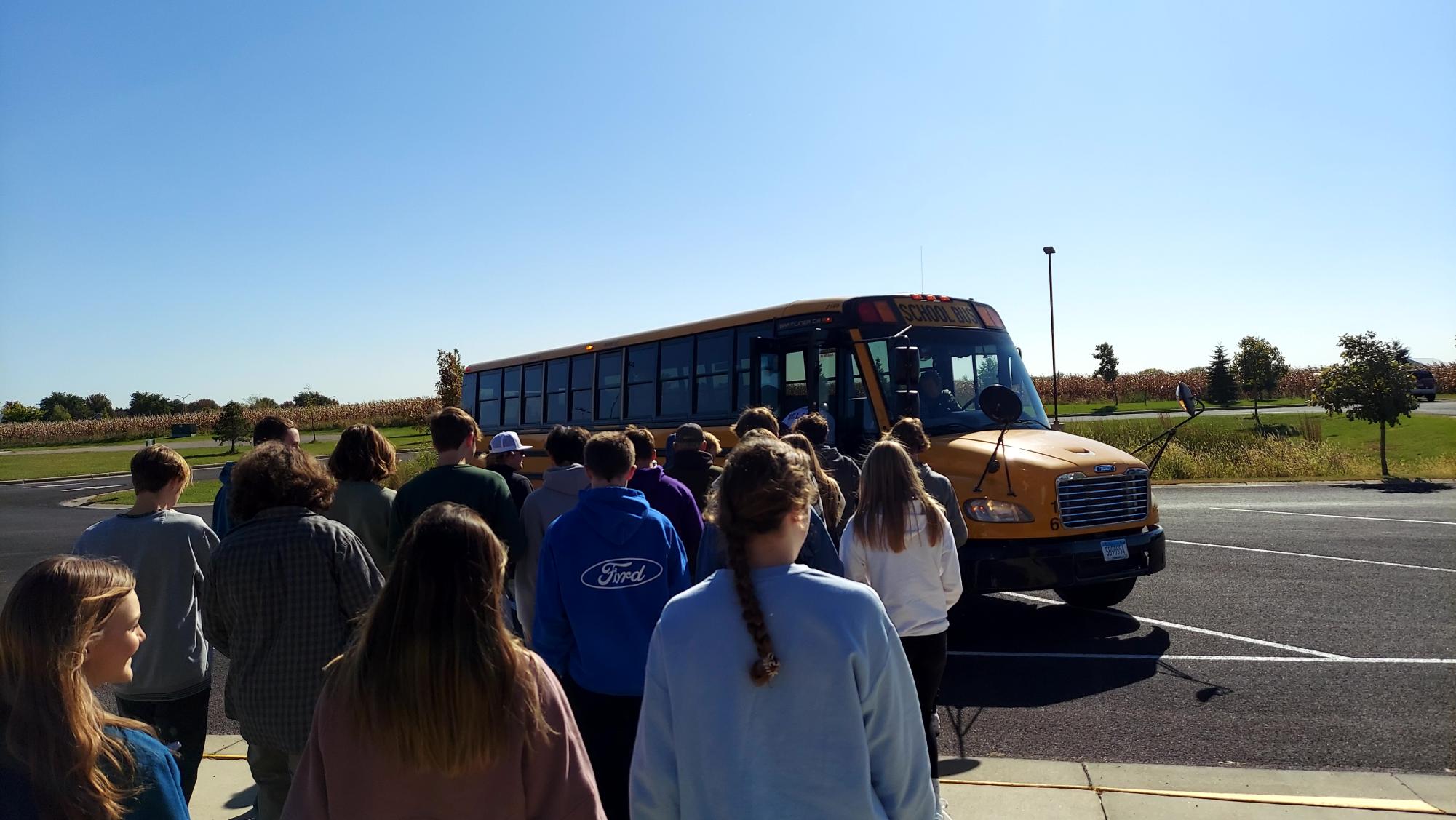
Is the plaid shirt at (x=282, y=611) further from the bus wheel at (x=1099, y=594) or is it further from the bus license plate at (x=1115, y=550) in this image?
the bus wheel at (x=1099, y=594)

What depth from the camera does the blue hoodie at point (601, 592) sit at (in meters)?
3.47

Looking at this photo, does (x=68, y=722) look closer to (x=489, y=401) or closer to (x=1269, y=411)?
(x=489, y=401)

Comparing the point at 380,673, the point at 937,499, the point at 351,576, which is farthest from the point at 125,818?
the point at 937,499

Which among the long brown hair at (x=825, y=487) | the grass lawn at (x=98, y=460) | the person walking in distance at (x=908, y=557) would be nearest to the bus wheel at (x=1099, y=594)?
the long brown hair at (x=825, y=487)

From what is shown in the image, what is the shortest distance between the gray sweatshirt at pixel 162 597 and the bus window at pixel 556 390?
1048 centimetres

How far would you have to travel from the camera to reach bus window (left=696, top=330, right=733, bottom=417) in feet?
36.0

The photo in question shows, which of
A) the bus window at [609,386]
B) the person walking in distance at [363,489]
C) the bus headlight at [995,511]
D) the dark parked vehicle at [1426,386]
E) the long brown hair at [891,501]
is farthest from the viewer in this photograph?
the dark parked vehicle at [1426,386]

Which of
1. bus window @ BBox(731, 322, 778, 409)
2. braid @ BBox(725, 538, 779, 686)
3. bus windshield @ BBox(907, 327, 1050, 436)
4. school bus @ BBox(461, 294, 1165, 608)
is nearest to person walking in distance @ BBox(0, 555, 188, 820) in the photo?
braid @ BBox(725, 538, 779, 686)

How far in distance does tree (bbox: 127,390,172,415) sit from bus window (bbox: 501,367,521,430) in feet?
287

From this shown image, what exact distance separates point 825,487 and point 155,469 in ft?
10.2

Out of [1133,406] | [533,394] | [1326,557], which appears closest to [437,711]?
[1326,557]

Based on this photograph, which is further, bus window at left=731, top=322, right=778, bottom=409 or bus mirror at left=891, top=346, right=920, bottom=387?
bus window at left=731, top=322, right=778, bottom=409

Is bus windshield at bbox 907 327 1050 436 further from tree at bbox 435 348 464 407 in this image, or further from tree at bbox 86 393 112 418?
tree at bbox 86 393 112 418

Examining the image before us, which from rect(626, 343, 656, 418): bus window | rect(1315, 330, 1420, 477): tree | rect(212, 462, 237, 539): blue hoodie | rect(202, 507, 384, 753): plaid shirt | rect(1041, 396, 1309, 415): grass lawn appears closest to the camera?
rect(202, 507, 384, 753): plaid shirt
